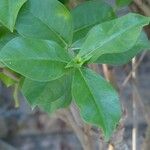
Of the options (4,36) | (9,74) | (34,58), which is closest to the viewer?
(34,58)

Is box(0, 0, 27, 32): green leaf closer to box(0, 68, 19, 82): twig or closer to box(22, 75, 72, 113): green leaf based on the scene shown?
box(22, 75, 72, 113): green leaf

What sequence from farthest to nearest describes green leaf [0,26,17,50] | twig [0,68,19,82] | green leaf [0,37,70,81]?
twig [0,68,19,82] → green leaf [0,26,17,50] → green leaf [0,37,70,81]

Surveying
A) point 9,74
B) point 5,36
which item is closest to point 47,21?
point 5,36

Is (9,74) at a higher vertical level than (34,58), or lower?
lower

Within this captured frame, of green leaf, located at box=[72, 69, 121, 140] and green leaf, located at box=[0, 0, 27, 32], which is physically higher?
green leaf, located at box=[0, 0, 27, 32]

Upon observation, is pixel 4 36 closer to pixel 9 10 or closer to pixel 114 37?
pixel 9 10

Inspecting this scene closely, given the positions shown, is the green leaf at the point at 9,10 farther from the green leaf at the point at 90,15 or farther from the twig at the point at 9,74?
the twig at the point at 9,74

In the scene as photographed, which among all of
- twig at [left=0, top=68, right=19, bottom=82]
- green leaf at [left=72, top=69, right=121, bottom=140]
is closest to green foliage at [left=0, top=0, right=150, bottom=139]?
green leaf at [left=72, top=69, right=121, bottom=140]
